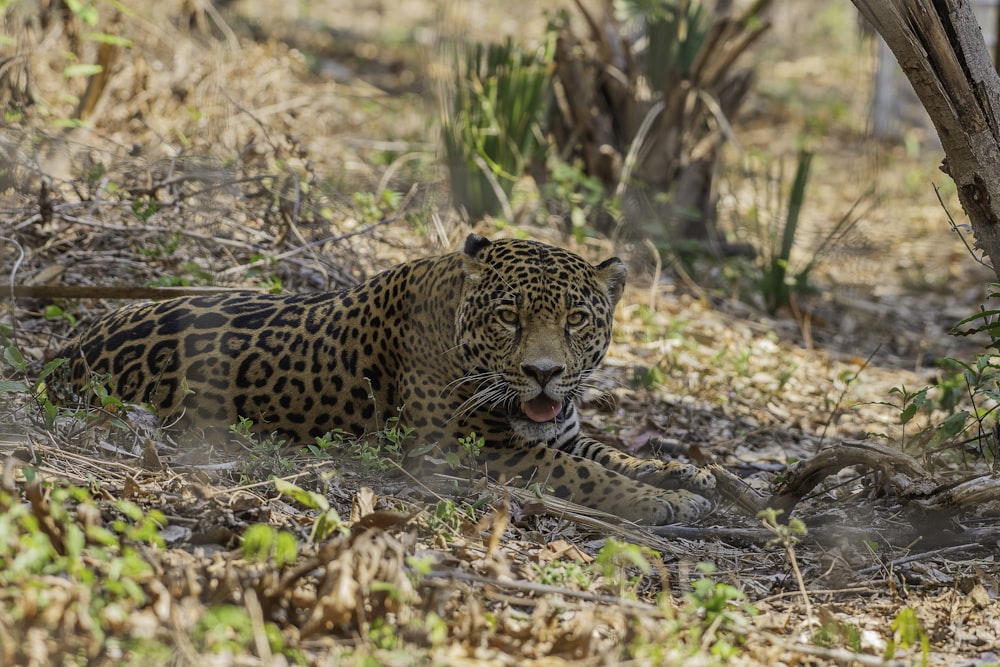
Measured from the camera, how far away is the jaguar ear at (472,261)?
5668mm

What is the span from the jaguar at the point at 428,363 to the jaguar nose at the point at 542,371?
0.01 meters

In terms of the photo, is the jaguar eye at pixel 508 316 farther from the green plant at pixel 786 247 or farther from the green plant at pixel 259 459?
the green plant at pixel 786 247

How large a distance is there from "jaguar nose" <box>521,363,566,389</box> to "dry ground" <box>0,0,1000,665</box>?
23.8 inches

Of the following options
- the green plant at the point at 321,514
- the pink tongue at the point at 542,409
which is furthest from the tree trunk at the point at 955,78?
the green plant at the point at 321,514

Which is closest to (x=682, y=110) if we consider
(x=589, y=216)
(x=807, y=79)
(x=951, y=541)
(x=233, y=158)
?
(x=589, y=216)

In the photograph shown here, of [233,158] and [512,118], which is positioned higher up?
[512,118]

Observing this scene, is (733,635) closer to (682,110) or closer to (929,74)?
(929,74)

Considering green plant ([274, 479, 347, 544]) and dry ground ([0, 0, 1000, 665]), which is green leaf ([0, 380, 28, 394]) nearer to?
dry ground ([0, 0, 1000, 665])

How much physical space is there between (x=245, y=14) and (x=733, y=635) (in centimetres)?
1692

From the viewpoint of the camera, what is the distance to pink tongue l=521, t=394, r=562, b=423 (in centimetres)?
562

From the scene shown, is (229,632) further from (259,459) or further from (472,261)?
(472,261)

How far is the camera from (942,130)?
507 cm

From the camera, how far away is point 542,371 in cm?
541

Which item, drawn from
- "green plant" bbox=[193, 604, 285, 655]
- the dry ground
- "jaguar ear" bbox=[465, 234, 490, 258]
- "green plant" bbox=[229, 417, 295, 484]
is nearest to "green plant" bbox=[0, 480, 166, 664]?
the dry ground
